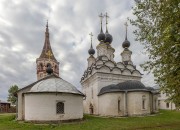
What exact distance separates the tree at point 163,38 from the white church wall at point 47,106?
7.97 meters

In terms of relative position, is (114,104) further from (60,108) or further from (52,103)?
(52,103)

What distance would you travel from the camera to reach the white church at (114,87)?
22672mm

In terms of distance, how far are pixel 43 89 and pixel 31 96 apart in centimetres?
111

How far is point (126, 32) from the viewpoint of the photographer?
108 ft

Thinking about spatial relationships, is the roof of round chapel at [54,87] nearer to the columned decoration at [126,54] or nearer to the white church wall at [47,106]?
the white church wall at [47,106]

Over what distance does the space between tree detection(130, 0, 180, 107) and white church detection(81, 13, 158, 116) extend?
12335mm

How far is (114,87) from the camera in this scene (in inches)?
928

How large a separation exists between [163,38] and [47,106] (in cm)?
1050

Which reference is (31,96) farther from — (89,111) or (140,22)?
(89,111)

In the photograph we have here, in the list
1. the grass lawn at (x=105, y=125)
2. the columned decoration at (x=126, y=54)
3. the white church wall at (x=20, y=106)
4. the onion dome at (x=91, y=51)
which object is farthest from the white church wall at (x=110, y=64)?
the grass lawn at (x=105, y=125)

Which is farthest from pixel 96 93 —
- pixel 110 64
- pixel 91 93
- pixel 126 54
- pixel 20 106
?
pixel 20 106

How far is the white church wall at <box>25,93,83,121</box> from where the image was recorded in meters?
16.0

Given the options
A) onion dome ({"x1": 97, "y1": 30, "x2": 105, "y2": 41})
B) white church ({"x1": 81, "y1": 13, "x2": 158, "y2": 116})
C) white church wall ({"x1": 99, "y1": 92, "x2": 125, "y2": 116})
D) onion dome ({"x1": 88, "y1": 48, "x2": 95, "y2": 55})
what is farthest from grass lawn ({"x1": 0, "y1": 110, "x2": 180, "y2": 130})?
onion dome ({"x1": 88, "y1": 48, "x2": 95, "y2": 55})

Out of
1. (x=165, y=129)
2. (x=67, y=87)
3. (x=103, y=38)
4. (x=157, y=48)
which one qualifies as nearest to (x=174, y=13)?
(x=157, y=48)
